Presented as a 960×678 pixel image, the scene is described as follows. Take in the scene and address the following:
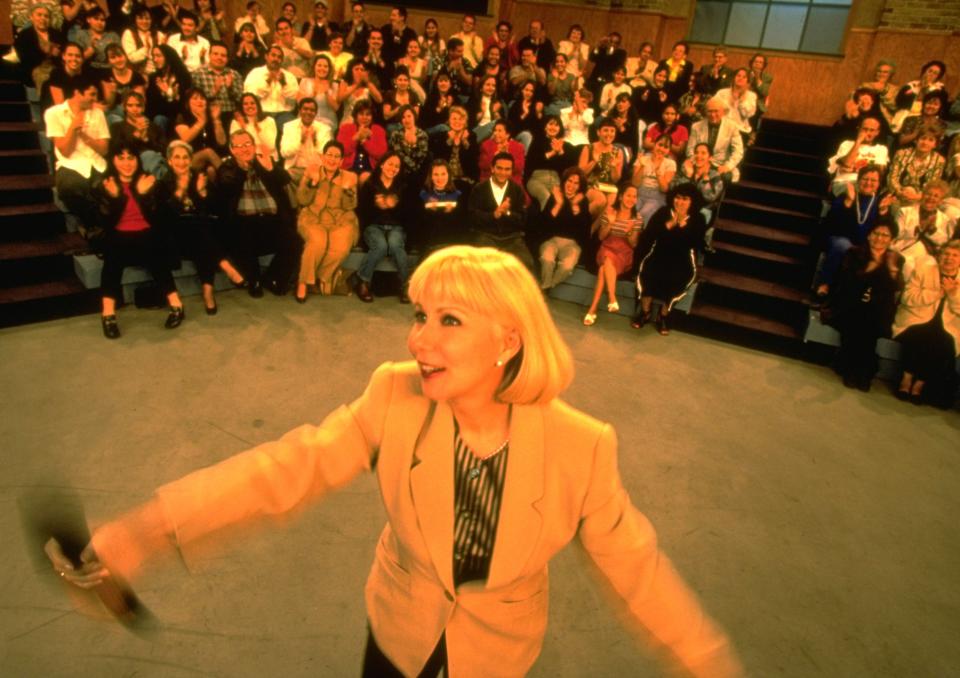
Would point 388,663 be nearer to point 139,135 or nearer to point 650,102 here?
point 139,135

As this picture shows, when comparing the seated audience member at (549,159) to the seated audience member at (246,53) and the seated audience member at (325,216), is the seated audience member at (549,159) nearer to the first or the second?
the seated audience member at (325,216)

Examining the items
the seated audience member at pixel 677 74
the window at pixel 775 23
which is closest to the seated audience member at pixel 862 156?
the seated audience member at pixel 677 74

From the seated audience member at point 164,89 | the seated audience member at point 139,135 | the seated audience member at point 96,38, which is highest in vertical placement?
the seated audience member at point 96,38

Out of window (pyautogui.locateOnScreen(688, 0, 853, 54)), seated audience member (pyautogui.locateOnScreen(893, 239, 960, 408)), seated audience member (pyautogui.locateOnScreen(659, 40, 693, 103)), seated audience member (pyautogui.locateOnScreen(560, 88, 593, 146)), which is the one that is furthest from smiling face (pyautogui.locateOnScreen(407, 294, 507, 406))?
window (pyautogui.locateOnScreen(688, 0, 853, 54))

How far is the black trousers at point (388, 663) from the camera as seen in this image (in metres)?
1.47

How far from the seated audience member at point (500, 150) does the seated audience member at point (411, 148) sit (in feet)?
2.08

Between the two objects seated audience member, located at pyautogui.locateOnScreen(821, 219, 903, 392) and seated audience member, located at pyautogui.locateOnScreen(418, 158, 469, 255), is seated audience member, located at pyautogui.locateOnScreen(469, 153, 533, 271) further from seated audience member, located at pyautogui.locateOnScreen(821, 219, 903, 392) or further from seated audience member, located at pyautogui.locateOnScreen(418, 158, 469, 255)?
seated audience member, located at pyautogui.locateOnScreen(821, 219, 903, 392)

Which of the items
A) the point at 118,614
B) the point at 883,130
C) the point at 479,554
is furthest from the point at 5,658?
the point at 883,130

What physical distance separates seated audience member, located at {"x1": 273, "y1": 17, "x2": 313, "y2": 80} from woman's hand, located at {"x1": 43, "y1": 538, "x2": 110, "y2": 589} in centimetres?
706

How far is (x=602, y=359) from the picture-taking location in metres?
5.23

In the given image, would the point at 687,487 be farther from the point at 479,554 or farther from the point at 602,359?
the point at 479,554

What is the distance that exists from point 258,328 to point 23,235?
2.23 meters

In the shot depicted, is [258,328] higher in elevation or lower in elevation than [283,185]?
lower

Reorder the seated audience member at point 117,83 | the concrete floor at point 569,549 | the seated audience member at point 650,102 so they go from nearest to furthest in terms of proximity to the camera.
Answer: the concrete floor at point 569,549, the seated audience member at point 117,83, the seated audience member at point 650,102
